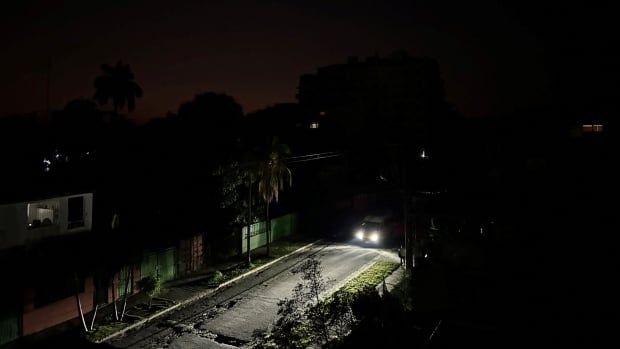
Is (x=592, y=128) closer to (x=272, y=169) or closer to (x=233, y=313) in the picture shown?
(x=272, y=169)

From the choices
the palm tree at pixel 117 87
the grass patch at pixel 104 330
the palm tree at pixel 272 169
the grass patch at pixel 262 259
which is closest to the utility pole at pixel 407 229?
the palm tree at pixel 272 169

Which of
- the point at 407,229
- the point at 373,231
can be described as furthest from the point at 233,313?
the point at 373,231

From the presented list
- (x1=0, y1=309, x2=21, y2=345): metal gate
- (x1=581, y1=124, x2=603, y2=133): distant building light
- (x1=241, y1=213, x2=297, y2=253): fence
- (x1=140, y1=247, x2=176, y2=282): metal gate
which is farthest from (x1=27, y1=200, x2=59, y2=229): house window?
(x1=581, y1=124, x2=603, y2=133): distant building light

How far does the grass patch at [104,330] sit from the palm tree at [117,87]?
118ft

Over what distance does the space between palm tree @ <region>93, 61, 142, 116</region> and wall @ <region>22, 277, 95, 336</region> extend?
34.0 m

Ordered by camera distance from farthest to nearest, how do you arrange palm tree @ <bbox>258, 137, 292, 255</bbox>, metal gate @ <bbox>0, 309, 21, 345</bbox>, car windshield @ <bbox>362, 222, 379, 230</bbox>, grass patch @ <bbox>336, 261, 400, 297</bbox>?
car windshield @ <bbox>362, 222, 379, 230</bbox>, palm tree @ <bbox>258, 137, 292, 255</bbox>, grass patch @ <bbox>336, 261, 400, 297</bbox>, metal gate @ <bbox>0, 309, 21, 345</bbox>

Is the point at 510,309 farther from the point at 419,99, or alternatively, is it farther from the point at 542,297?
the point at 419,99

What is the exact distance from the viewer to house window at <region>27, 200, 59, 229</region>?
21.3 metres

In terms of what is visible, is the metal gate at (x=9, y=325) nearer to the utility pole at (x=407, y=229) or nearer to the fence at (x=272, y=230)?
the fence at (x=272, y=230)

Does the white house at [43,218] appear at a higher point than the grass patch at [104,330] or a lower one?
higher

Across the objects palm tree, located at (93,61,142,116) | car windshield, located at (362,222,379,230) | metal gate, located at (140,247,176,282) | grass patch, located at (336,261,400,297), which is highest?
palm tree, located at (93,61,142,116)

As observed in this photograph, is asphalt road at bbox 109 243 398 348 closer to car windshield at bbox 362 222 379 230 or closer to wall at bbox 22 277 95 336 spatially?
wall at bbox 22 277 95 336

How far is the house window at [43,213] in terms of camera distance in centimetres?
2134

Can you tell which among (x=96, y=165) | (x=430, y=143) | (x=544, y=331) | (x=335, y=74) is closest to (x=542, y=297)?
(x=544, y=331)
